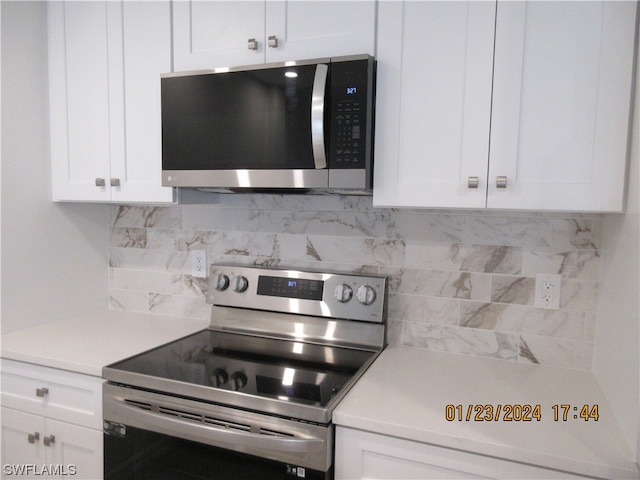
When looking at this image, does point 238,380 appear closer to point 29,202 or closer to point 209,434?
point 209,434

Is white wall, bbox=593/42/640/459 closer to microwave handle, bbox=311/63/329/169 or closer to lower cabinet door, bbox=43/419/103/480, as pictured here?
microwave handle, bbox=311/63/329/169

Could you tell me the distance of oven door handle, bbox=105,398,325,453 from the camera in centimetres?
119

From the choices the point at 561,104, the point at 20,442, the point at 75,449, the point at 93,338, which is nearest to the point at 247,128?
the point at 561,104

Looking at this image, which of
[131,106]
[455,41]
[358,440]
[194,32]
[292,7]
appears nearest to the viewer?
[358,440]

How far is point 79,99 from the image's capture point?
72.7 inches

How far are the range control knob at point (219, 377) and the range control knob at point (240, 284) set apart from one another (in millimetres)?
455

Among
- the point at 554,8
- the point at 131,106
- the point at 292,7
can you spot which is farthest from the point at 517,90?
the point at 131,106

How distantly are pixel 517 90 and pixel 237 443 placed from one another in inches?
48.9

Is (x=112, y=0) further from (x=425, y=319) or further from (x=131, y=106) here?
(x=425, y=319)

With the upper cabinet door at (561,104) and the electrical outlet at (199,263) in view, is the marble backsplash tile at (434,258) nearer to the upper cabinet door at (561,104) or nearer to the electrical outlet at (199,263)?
the electrical outlet at (199,263)

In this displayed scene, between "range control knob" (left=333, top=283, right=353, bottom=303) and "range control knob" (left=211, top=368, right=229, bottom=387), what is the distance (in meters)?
0.50

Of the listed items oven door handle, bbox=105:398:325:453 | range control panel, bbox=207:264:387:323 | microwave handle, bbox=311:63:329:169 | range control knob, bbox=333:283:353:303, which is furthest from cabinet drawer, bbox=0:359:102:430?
microwave handle, bbox=311:63:329:169

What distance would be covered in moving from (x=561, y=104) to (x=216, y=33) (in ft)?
3.70

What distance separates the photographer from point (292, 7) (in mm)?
1491
